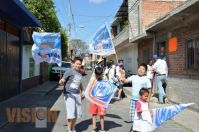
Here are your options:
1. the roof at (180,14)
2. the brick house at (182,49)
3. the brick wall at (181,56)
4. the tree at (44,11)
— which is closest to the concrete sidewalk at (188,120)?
the brick house at (182,49)

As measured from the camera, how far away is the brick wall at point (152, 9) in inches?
1054

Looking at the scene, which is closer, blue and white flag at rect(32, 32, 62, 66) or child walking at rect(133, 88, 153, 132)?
child walking at rect(133, 88, 153, 132)

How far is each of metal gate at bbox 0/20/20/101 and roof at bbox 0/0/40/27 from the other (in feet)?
1.01

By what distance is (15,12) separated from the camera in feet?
50.5

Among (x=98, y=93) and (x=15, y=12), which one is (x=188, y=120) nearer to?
(x=98, y=93)

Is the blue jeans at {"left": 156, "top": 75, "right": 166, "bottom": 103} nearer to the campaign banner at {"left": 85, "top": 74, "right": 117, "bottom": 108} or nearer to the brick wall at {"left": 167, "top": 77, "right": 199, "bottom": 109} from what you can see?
the brick wall at {"left": 167, "top": 77, "right": 199, "bottom": 109}

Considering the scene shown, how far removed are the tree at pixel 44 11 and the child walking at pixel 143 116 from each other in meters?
18.1

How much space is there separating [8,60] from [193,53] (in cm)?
741

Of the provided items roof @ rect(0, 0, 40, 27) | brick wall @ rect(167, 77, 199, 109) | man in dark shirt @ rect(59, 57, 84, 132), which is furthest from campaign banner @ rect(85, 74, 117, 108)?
brick wall @ rect(167, 77, 199, 109)

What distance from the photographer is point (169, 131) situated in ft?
33.4

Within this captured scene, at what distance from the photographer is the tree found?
24906 millimetres

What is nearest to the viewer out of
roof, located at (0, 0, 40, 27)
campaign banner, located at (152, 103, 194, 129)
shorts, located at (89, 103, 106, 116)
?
campaign banner, located at (152, 103, 194, 129)

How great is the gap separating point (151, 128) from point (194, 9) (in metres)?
6.85

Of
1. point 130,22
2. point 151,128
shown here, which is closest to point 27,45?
point 130,22
